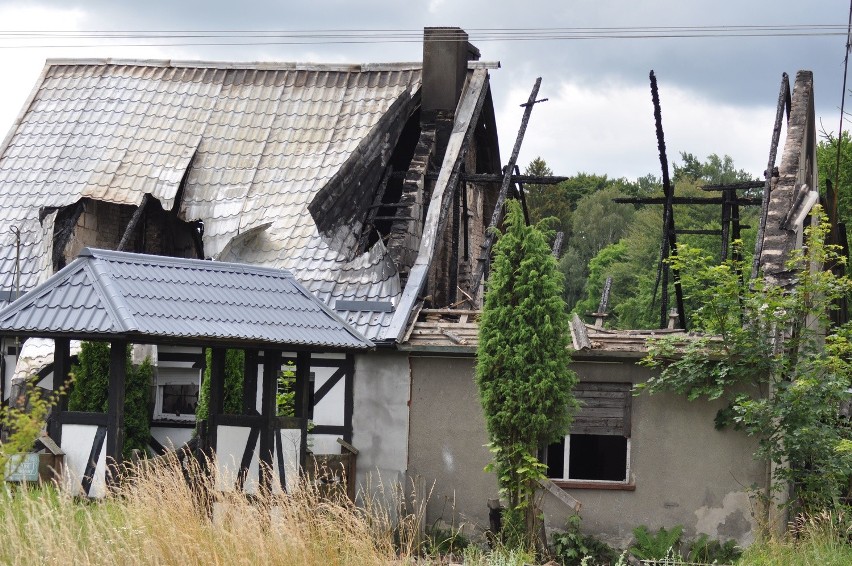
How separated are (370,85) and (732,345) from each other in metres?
8.52

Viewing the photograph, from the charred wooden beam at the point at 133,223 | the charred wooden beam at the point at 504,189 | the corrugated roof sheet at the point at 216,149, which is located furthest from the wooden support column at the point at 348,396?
the charred wooden beam at the point at 133,223

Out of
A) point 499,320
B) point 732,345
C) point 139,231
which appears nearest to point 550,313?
point 499,320

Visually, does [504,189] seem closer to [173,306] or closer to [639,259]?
[173,306]

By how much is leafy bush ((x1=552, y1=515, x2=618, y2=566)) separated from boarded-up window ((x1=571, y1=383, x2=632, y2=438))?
1170mm

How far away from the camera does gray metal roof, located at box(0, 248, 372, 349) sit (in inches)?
484

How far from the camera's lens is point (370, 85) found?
2123 centimetres

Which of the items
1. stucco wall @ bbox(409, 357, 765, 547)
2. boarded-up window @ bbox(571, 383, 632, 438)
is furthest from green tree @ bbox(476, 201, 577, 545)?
stucco wall @ bbox(409, 357, 765, 547)

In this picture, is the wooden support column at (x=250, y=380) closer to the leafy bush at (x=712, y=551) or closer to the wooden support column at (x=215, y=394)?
the wooden support column at (x=215, y=394)

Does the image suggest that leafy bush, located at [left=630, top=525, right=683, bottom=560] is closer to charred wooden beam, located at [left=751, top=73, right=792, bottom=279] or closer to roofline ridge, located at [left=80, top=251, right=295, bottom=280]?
charred wooden beam, located at [left=751, top=73, right=792, bottom=279]

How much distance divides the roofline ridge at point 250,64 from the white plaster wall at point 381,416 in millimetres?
6307

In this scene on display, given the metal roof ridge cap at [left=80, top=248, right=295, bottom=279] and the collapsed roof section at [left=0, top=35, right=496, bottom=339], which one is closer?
the metal roof ridge cap at [left=80, top=248, right=295, bottom=279]

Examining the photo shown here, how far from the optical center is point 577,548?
1541 centimetres

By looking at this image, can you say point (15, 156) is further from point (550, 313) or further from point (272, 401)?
point (550, 313)

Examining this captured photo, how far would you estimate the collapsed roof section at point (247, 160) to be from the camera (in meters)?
18.6
